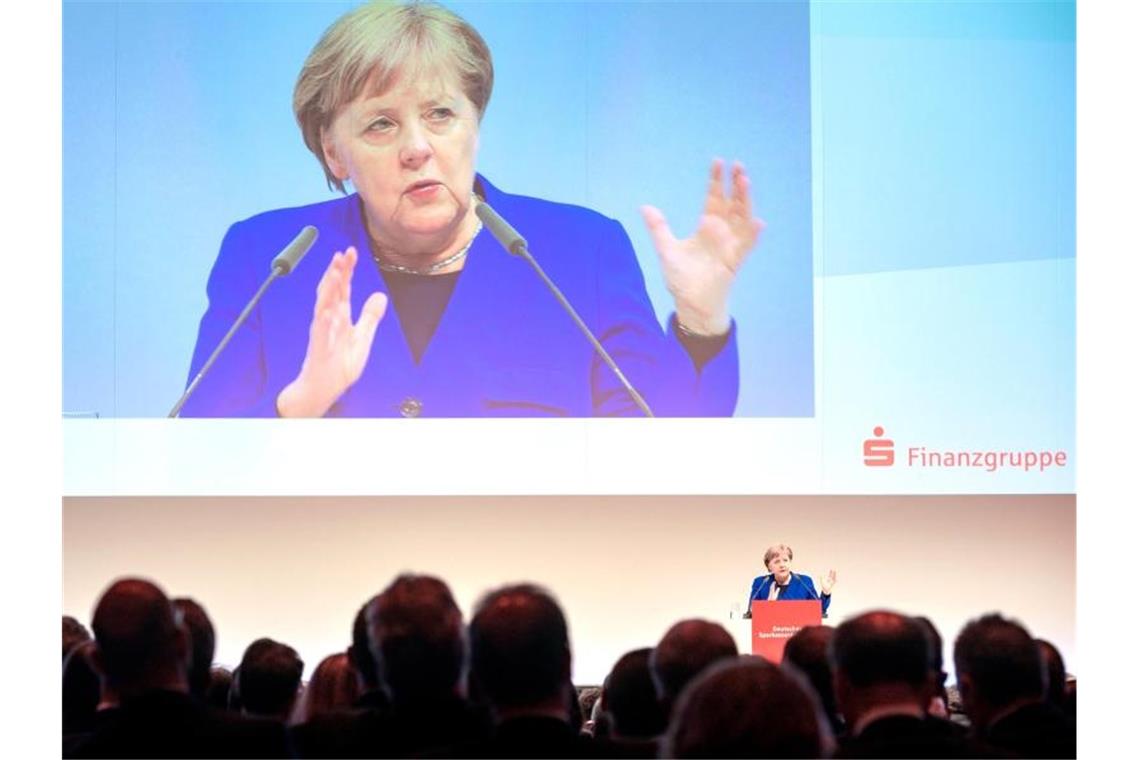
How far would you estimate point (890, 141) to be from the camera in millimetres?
8664

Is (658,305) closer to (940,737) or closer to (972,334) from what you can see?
(972,334)

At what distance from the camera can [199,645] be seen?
169 inches

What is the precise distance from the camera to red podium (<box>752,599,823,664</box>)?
7.60 metres

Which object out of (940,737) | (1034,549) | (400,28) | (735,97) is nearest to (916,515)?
(1034,549)

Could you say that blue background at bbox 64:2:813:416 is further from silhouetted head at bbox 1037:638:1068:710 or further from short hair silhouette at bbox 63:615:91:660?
silhouetted head at bbox 1037:638:1068:710

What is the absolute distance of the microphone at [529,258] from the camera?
8578 millimetres

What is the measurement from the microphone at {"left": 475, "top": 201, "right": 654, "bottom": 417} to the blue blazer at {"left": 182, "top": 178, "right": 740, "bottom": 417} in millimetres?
38

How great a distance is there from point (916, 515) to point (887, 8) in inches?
116

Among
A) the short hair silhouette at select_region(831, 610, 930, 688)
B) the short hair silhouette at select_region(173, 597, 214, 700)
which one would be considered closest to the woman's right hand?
the short hair silhouette at select_region(173, 597, 214, 700)

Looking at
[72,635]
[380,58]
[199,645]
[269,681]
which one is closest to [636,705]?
[269,681]

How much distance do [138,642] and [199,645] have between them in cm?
71

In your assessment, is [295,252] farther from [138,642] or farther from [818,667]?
[138,642]

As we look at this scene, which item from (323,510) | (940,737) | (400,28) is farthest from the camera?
(323,510)

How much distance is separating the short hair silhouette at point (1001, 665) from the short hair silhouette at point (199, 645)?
1.91 meters
